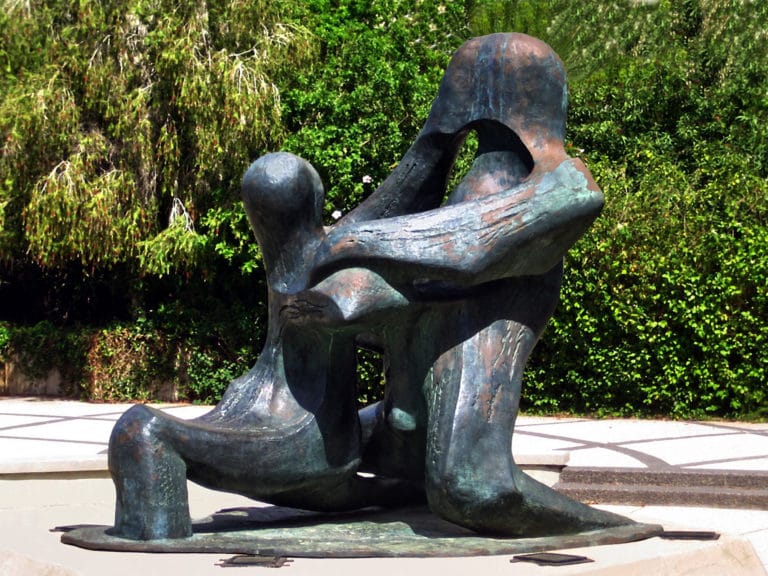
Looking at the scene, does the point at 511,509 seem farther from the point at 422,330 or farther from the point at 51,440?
the point at 51,440

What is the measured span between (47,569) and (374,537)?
99cm

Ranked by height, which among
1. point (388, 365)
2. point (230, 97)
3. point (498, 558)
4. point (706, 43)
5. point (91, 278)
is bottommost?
point (498, 558)

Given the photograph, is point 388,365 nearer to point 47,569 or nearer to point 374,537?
point 374,537

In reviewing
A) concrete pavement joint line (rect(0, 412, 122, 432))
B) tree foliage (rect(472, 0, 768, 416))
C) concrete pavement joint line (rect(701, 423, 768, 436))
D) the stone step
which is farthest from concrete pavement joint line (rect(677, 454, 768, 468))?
concrete pavement joint line (rect(0, 412, 122, 432))

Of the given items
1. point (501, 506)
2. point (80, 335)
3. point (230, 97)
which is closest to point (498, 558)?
point (501, 506)

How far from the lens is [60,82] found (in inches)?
507

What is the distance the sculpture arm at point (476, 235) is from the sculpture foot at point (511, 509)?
Result: 634 mm

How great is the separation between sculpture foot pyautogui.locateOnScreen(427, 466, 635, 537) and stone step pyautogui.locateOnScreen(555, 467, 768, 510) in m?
3.17

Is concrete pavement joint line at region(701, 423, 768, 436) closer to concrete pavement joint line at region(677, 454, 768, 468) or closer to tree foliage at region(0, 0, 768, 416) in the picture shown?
tree foliage at region(0, 0, 768, 416)

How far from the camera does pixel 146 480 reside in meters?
3.55

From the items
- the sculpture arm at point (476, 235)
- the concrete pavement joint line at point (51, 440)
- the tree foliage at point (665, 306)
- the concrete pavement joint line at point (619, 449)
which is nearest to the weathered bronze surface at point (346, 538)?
the sculpture arm at point (476, 235)

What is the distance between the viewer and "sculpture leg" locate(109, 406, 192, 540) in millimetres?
3551

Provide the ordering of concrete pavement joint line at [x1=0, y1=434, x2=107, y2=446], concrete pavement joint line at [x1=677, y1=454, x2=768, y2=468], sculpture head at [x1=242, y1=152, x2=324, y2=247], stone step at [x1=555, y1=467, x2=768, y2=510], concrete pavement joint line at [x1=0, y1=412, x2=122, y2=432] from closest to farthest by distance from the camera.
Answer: sculpture head at [x1=242, y1=152, x2=324, y2=247] < stone step at [x1=555, y1=467, x2=768, y2=510] < concrete pavement joint line at [x1=677, y1=454, x2=768, y2=468] < concrete pavement joint line at [x1=0, y1=434, x2=107, y2=446] < concrete pavement joint line at [x1=0, y1=412, x2=122, y2=432]

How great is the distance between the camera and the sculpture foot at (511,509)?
358 cm
